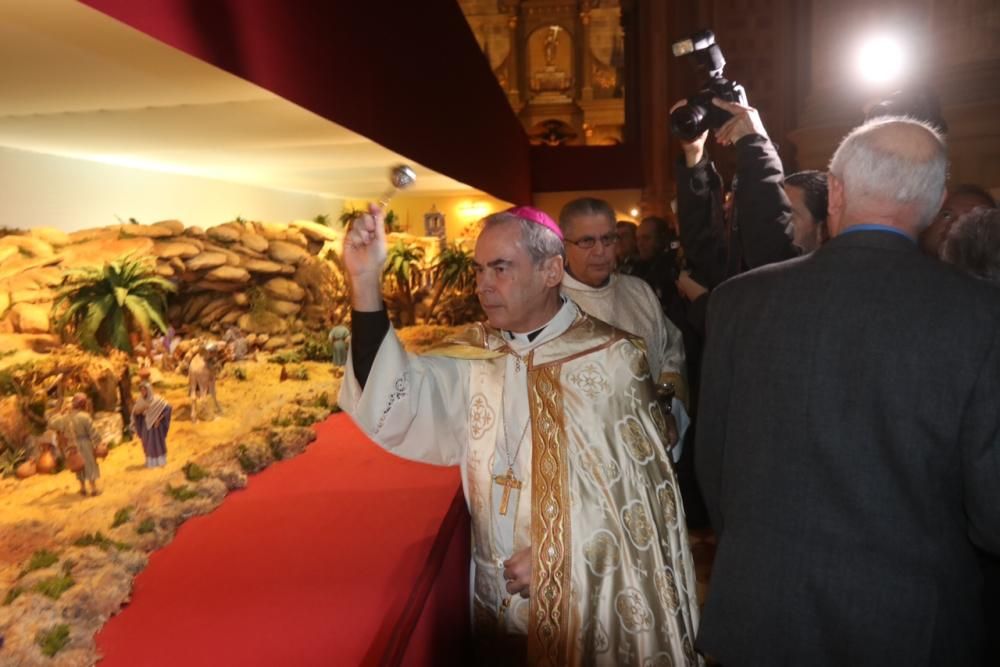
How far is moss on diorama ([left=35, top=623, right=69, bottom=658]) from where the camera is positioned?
1955mm

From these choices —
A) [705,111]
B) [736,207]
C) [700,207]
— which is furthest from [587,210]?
[736,207]

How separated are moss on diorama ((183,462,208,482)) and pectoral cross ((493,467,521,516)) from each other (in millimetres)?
1817

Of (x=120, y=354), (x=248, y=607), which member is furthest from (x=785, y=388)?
(x=120, y=354)

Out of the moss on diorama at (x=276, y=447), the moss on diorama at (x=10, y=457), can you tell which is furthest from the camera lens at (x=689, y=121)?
the moss on diorama at (x=10, y=457)

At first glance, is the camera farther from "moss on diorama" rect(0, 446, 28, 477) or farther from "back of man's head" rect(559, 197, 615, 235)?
"moss on diorama" rect(0, 446, 28, 477)

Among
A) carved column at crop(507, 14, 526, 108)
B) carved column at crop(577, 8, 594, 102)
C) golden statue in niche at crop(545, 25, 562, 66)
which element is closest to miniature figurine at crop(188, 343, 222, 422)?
carved column at crop(507, 14, 526, 108)

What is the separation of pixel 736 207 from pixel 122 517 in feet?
8.70

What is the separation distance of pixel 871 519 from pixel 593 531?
0.77 m

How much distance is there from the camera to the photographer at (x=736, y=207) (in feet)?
8.14

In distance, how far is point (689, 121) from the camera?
2.80 metres

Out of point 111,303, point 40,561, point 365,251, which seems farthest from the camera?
point 111,303

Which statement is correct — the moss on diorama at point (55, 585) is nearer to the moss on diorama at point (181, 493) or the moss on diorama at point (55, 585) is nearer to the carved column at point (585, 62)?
the moss on diorama at point (181, 493)

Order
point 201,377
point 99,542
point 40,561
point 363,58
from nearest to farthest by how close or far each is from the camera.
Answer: point 40,561, point 99,542, point 363,58, point 201,377

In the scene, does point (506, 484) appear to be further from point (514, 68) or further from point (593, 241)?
point (514, 68)
